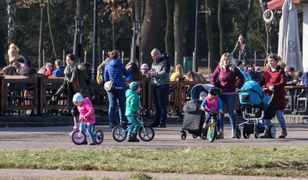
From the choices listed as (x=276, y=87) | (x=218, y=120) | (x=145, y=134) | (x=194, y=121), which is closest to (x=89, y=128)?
(x=145, y=134)

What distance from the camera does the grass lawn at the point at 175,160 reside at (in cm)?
1514

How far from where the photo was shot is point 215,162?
15.9m

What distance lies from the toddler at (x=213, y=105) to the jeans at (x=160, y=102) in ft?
12.7

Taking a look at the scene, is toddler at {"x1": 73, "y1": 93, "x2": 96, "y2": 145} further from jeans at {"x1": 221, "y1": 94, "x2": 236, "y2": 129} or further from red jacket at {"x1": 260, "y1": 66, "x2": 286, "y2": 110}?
red jacket at {"x1": 260, "y1": 66, "x2": 286, "y2": 110}

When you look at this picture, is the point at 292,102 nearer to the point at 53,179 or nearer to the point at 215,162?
the point at 215,162

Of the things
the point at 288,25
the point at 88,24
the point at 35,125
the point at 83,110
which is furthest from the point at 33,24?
the point at 83,110

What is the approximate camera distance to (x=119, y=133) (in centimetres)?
2094

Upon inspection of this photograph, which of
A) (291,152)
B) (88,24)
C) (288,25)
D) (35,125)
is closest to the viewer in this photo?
(291,152)

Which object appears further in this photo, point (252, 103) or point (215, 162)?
point (252, 103)

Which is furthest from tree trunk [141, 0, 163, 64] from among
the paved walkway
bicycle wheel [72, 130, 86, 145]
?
bicycle wheel [72, 130, 86, 145]

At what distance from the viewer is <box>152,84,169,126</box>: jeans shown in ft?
84.6

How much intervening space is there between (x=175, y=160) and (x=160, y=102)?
31.9 ft

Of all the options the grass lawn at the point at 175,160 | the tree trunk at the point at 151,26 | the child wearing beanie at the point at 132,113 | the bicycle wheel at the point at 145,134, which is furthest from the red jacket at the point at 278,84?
the tree trunk at the point at 151,26

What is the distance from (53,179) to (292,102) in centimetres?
1747
